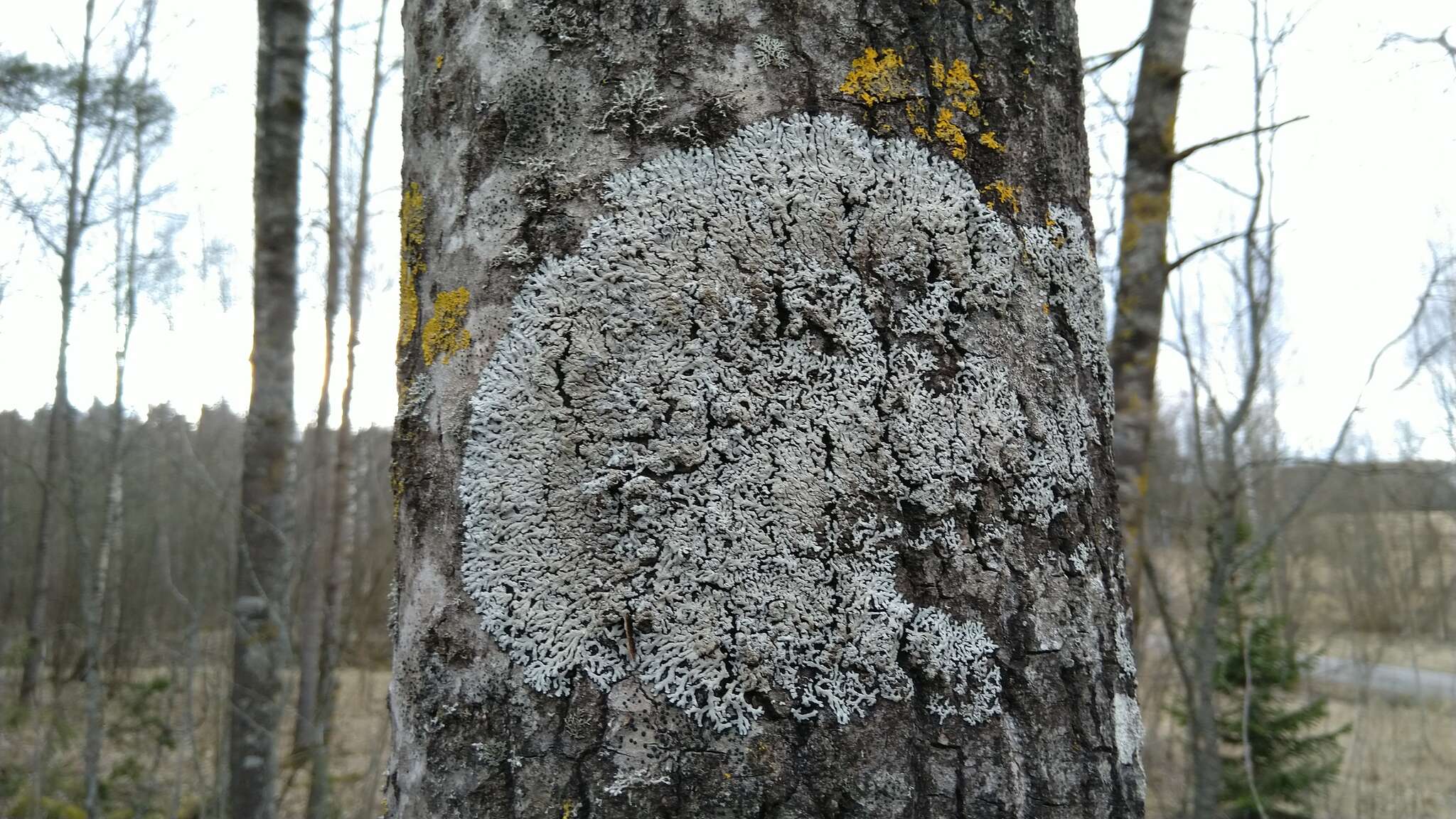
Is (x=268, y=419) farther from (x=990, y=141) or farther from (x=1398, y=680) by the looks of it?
(x=1398, y=680)

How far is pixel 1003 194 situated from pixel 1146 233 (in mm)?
3775

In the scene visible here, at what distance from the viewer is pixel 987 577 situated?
28.9 inches

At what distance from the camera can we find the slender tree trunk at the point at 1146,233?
4.04 m

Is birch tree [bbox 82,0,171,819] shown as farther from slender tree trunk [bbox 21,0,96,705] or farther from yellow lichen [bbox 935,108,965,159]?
yellow lichen [bbox 935,108,965,159]

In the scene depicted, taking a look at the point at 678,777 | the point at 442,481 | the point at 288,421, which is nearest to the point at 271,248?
the point at 288,421

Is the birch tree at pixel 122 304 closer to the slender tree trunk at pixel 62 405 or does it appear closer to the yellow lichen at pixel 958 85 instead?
the slender tree trunk at pixel 62 405

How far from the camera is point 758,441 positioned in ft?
2.33

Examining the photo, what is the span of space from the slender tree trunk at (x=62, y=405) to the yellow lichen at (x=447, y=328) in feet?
23.5

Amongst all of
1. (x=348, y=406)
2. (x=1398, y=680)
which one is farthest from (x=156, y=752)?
(x=1398, y=680)

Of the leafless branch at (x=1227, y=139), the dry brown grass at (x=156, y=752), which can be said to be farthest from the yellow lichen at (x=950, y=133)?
the dry brown grass at (x=156, y=752)

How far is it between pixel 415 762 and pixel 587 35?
2.24 ft

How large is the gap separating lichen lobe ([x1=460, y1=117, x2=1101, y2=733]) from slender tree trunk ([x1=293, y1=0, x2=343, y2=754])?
778cm

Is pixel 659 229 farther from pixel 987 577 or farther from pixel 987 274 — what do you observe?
pixel 987 577

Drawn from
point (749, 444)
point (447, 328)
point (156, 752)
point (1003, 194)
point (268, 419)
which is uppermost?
point (268, 419)
